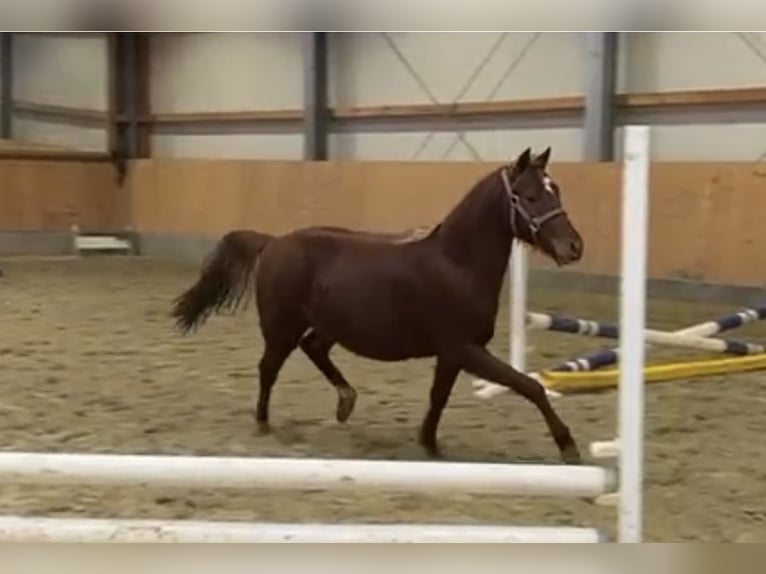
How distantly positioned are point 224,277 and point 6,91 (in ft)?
22.5

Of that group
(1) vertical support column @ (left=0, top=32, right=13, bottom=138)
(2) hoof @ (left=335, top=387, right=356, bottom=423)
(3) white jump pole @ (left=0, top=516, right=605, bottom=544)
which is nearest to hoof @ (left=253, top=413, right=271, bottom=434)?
(2) hoof @ (left=335, top=387, right=356, bottom=423)

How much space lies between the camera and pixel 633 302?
1.51 m

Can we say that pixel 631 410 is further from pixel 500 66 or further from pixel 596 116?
pixel 500 66

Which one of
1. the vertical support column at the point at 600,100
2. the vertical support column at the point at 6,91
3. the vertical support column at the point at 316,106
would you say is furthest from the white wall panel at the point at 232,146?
the vertical support column at the point at 600,100

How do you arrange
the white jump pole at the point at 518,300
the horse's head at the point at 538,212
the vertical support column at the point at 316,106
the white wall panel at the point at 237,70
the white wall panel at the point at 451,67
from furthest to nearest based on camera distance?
the white wall panel at the point at 237,70 < the vertical support column at the point at 316,106 < the white wall panel at the point at 451,67 < the white jump pole at the point at 518,300 < the horse's head at the point at 538,212

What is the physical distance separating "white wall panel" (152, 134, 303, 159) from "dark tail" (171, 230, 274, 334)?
4665mm

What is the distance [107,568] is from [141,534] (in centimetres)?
7

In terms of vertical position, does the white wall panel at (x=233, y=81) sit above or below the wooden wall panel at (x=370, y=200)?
above

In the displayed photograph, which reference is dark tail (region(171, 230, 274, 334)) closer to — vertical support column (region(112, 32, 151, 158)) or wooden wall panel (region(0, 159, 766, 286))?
wooden wall panel (region(0, 159, 766, 286))

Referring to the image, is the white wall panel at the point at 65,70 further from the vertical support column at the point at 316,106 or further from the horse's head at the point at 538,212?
the horse's head at the point at 538,212

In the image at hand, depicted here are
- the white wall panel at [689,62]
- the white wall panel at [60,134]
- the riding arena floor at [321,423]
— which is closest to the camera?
the riding arena floor at [321,423]

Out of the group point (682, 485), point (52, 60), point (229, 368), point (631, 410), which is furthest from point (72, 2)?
point (52, 60)

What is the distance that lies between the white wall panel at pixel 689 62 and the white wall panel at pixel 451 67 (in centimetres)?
27

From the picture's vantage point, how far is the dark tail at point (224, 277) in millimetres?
2611
